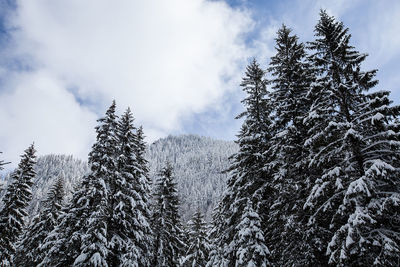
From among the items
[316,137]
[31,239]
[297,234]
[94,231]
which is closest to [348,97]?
[316,137]

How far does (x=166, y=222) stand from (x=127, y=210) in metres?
7.31

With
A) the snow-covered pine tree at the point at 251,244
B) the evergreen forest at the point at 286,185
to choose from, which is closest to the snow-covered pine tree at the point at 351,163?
the evergreen forest at the point at 286,185

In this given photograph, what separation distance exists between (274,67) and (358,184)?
422 inches

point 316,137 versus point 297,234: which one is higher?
point 316,137

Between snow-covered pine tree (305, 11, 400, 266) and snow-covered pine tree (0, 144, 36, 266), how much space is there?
2737 cm

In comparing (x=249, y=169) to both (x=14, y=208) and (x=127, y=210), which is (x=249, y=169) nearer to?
(x=127, y=210)

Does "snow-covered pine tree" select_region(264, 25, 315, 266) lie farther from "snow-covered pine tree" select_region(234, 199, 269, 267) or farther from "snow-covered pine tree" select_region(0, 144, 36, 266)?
"snow-covered pine tree" select_region(0, 144, 36, 266)

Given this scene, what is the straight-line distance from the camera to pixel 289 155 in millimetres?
14719

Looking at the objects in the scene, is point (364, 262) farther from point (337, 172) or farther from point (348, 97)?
point (348, 97)

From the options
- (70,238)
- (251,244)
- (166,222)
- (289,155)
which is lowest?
(251,244)

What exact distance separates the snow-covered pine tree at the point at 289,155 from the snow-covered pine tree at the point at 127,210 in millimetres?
9593

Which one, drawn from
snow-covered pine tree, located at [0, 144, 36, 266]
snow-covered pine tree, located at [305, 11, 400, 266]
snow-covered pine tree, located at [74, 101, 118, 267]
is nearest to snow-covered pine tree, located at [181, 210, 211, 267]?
snow-covered pine tree, located at [74, 101, 118, 267]

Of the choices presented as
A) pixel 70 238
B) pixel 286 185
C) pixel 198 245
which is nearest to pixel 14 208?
pixel 70 238

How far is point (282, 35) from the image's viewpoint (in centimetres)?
1864
